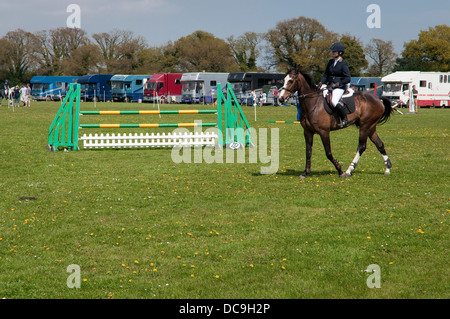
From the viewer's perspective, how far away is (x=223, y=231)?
25.7 feet

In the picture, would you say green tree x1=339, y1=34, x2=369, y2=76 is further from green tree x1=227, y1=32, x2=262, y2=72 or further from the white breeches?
the white breeches

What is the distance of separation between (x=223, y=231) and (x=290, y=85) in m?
5.33

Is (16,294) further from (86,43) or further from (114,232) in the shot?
(86,43)

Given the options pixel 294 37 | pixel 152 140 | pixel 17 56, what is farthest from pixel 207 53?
pixel 152 140

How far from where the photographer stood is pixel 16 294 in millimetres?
5535

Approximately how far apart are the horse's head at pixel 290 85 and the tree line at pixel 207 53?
215 feet

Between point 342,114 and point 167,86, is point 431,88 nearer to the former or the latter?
point 167,86

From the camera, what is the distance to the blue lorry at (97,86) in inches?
2968

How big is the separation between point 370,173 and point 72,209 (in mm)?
7193

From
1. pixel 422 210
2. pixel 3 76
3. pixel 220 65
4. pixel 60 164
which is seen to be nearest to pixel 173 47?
pixel 220 65

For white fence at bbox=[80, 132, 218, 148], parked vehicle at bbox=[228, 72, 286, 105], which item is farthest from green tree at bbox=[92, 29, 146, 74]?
white fence at bbox=[80, 132, 218, 148]

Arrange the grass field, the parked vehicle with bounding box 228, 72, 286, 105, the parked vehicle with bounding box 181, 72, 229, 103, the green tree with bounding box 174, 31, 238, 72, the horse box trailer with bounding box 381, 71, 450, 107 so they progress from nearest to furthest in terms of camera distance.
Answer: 1. the grass field
2. the horse box trailer with bounding box 381, 71, 450, 107
3. the parked vehicle with bounding box 228, 72, 286, 105
4. the parked vehicle with bounding box 181, 72, 229, 103
5. the green tree with bounding box 174, 31, 238, 72

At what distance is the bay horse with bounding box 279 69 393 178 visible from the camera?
12.1 metres

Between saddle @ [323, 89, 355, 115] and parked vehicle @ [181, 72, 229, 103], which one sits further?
parked vehicle @ [181, 72, 229, 103]
